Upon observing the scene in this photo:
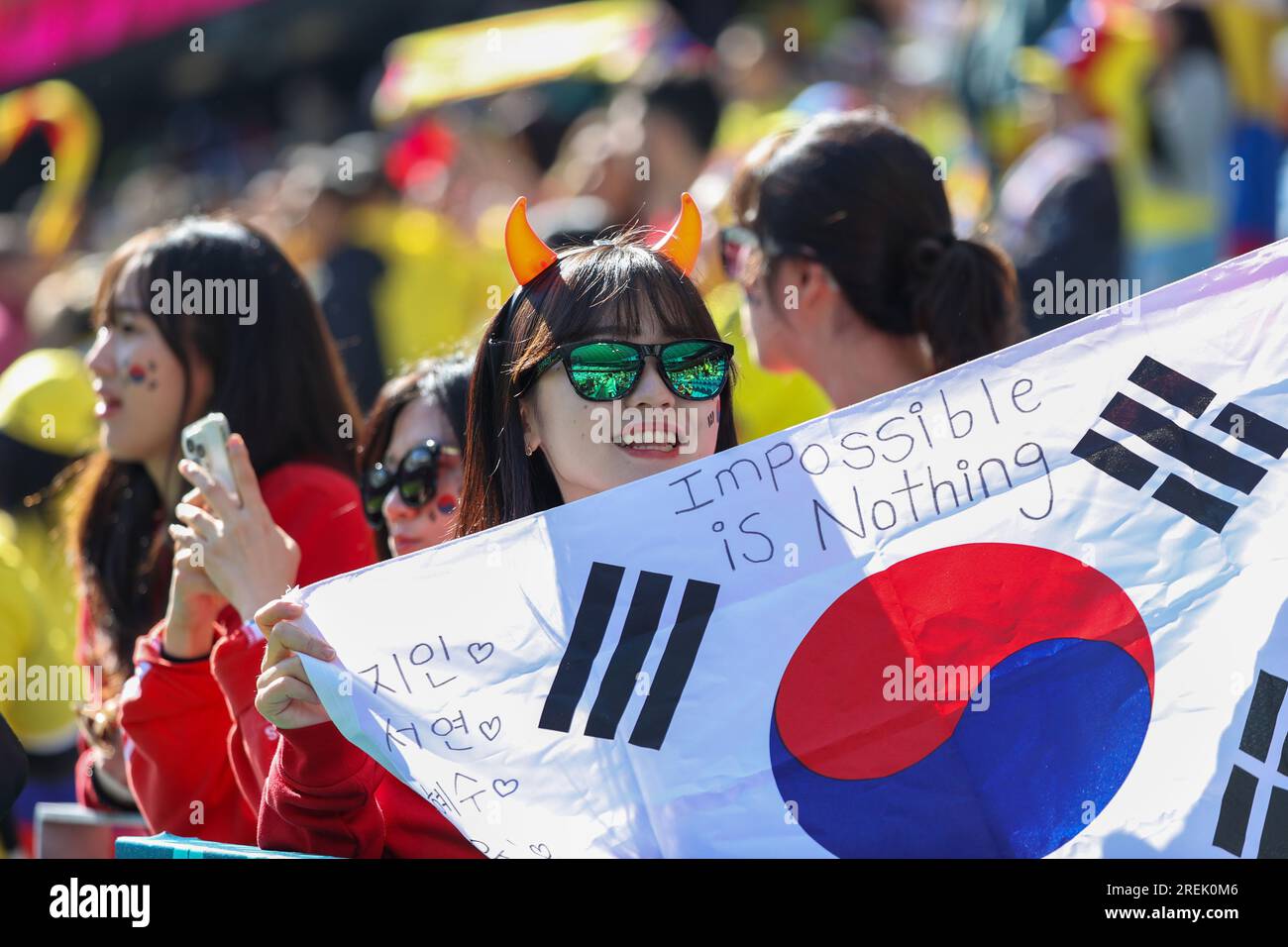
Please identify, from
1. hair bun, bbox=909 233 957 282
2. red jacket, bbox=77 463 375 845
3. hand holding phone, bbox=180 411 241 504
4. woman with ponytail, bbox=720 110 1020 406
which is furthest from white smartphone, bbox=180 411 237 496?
hair bun, bbox=909 233 957 282

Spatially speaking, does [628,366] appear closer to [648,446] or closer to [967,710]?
[648,446]

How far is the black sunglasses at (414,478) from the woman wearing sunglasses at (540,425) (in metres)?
0.47

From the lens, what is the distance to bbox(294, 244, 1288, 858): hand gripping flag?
8.27 feet

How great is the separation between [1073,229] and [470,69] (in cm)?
544

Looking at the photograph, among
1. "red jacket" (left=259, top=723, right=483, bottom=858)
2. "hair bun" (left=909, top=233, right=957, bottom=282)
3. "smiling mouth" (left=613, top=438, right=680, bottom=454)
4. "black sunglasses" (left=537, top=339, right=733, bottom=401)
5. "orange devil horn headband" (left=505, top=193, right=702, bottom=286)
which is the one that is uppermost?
"hair bun" (left=909, top=233, right=957, bottom=282)

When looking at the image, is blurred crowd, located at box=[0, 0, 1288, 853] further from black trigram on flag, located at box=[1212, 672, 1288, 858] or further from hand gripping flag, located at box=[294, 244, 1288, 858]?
Answer: black trigram on flag, located at box=[1212, 672, 1288, 858]

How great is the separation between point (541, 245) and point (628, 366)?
1.10 feet

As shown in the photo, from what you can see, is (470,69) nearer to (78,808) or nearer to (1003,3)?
(1003,3)

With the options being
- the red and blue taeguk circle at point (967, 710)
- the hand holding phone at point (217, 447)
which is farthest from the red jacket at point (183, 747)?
the red and blue taeguk circle at point (967, 710)

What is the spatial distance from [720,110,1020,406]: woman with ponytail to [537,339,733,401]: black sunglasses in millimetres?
1083

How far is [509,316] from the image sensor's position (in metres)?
3.00

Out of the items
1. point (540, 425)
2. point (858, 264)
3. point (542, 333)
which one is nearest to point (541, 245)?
point (542, 333)

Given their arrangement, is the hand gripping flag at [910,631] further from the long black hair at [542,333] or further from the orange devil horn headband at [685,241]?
the orange devil horn headband at [685,241]
